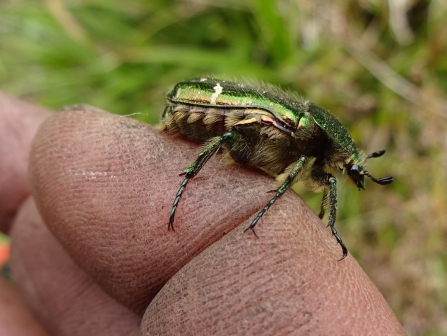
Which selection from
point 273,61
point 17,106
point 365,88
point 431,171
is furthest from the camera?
point 273,61

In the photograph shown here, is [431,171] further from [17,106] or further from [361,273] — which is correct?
[17,106]

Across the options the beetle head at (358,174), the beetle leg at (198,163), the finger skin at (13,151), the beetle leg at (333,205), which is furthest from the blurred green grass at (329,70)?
the beetle leg at (198,163)

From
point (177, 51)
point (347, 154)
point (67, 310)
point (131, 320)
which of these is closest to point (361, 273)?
point (347, 154)

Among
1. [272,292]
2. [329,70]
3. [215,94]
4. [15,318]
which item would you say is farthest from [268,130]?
[329,70]

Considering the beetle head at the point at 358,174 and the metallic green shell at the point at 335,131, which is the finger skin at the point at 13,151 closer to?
the metallic green shell at the point at 335,131

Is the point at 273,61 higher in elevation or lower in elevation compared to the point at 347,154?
lower

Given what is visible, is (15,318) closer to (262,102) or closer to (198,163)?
(198,163)
